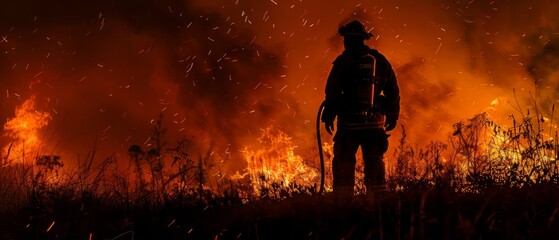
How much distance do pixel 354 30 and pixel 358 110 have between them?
111cm

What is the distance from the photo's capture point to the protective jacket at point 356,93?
24.6ft

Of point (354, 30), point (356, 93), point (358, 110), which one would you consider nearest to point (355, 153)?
point (358, 110)

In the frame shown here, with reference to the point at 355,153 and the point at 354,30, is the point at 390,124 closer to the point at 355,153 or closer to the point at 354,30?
the point at 355,153

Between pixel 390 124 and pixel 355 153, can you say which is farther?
pixel 390 124

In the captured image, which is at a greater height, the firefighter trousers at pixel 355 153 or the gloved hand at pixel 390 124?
the gloved hand at pixel 390 124

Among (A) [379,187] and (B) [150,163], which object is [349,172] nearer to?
(A) [379,187]

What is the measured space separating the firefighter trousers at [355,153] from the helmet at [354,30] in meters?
1.33

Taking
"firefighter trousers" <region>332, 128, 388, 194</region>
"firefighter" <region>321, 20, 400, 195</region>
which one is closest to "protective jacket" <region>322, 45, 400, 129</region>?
"firefighter" <region>321, 20, 400, 195</region>

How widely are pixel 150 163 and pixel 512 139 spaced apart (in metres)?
4.52

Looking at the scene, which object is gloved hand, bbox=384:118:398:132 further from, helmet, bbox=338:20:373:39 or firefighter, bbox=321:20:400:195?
helmet, bbox=338:20:373:39

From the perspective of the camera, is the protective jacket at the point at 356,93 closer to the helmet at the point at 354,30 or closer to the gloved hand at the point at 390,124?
the gloved hand at the point at 390,124

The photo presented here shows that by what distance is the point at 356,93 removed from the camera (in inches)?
295

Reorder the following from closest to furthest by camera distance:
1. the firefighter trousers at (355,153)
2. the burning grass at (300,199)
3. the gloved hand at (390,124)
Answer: the burning grass at (300,199), the firefighter trousers at (355,153), the gloved hand at (390,124)

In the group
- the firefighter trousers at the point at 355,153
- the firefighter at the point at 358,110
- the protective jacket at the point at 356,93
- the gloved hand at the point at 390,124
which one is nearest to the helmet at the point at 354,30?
the firefighter at the point at 358,110
